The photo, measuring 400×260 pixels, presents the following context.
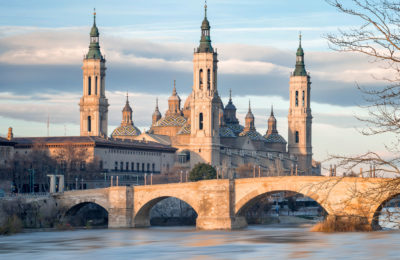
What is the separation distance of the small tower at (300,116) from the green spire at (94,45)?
4698cm

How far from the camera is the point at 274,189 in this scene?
62.0 meters

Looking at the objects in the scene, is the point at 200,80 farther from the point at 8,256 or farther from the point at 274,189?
the point at 8,256

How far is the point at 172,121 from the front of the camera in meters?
164

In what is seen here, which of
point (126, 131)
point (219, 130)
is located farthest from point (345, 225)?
point (126, 131)

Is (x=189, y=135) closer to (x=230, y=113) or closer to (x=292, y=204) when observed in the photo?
(x=230, y=113)

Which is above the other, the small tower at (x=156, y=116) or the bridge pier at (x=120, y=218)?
the small tower at (x=156, y=116)

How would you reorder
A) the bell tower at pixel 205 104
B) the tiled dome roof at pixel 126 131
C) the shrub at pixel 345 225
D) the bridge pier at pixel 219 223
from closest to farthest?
1. the shrub at pixel 345 225
2. the bridge pier at pixel 219 223
3. the bell tower at pixel 205 104
4. the tiled dome roof at pixel 126 131

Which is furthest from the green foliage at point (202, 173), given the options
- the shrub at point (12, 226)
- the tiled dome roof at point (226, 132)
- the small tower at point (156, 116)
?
the small tower at point (156, 116)

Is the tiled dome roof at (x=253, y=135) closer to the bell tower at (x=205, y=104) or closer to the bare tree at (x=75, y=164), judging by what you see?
the bell tower at (x=205, y=104)

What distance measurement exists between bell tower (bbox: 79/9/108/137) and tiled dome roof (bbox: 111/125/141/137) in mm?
18776

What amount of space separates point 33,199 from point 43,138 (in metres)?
56.5

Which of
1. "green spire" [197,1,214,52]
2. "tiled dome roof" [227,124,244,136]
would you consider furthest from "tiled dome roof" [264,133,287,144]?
"green spire" [197,1,214,52]

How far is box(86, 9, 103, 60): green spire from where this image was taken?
143m

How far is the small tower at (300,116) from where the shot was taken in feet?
566
